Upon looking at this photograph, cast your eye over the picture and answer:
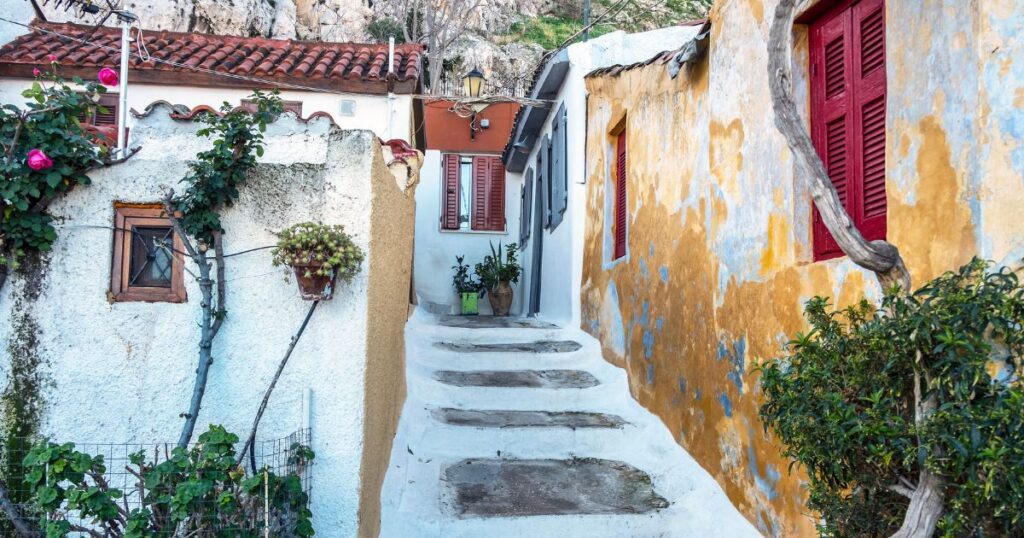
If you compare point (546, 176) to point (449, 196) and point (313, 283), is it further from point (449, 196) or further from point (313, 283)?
point (313, 283)

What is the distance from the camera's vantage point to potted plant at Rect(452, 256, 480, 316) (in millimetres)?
13576

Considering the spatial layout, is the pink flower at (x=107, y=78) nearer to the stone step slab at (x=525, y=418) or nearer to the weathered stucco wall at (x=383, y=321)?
the weathered stucco wall at (x=383, y=321)

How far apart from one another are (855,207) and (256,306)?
297 cm

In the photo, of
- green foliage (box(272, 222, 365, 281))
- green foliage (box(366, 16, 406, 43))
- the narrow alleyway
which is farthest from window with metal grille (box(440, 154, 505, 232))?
green foliage (box(272, 222, 365, 281))

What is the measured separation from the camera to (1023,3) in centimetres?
266

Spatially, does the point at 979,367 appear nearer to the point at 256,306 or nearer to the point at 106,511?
the point at 256,306

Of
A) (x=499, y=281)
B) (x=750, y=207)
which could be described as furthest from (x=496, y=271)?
(x=750, y=207)

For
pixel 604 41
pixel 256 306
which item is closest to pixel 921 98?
pixel 256 306

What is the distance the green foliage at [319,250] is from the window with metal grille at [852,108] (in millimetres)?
2448

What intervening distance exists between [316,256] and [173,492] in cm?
114

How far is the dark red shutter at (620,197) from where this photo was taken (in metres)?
7.81

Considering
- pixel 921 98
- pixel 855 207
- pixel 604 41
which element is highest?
pixel 604 41

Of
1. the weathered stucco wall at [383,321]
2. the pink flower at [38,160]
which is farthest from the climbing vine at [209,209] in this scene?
the weathered stucco wall at [383,321]

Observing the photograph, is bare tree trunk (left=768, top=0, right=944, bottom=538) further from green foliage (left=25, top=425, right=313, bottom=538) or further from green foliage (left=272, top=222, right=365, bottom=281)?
green foliage (left=25, top=425, right=313, bottom=538)
